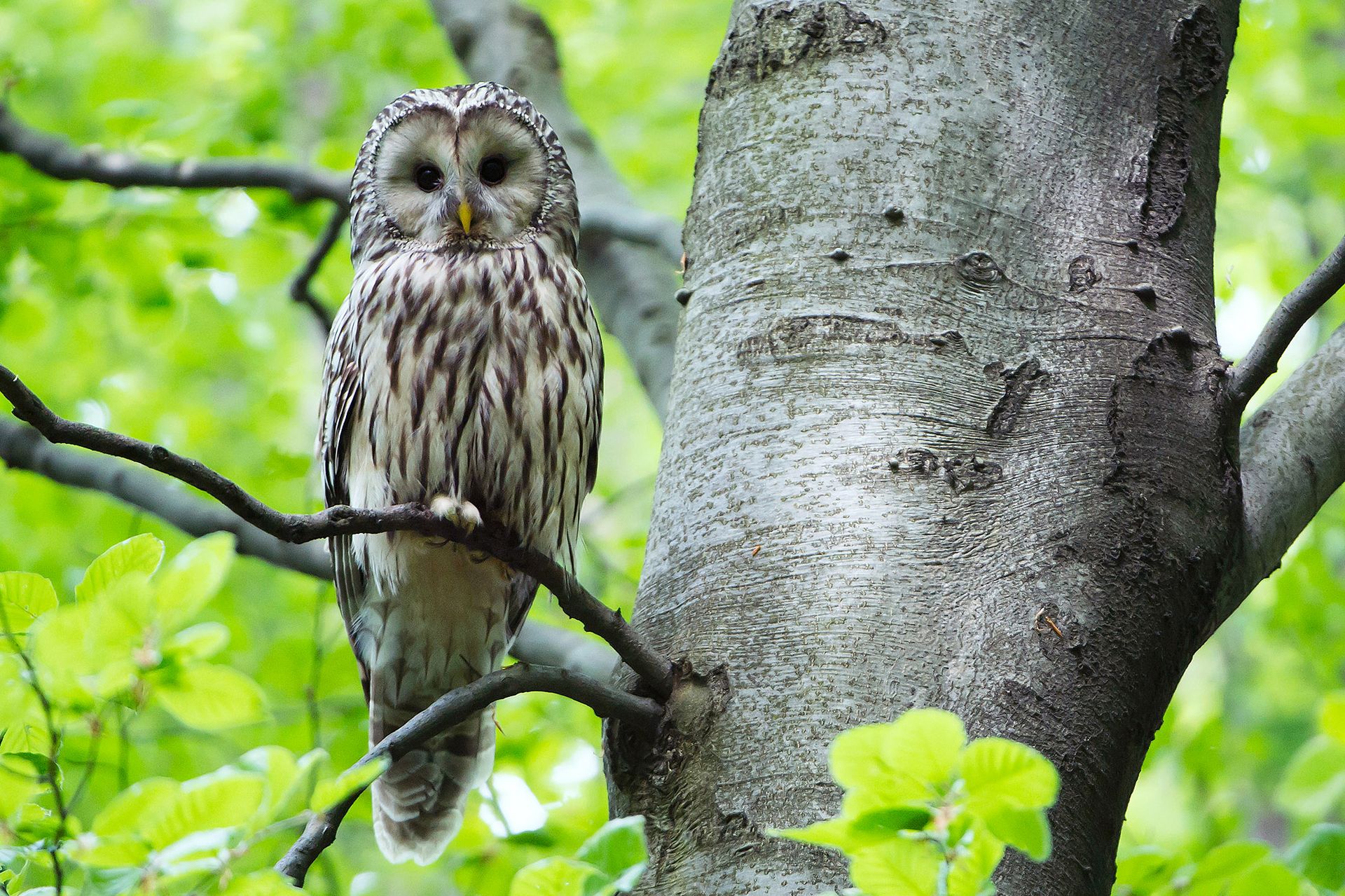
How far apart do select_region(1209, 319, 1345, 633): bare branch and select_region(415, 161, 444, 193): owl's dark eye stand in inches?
68.8

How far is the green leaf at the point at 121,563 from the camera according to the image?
3.61ft

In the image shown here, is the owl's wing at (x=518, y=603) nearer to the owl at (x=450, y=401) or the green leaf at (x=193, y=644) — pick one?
the owl at (x=450, y=401)

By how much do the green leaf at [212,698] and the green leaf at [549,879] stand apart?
0.28m

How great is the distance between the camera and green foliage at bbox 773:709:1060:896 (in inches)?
36.4

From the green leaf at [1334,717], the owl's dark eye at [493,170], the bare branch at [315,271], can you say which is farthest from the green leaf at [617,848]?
the bare branch at [315,271]

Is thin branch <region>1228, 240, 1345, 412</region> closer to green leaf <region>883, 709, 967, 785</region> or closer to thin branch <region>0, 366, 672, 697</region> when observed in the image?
thin branch <region>0, 366, 672, 697</region>

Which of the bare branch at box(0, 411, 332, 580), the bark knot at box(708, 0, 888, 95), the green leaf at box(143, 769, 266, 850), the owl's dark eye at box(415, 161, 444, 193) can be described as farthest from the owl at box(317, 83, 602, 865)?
the green leaf at box(143, 769, 266, 850)

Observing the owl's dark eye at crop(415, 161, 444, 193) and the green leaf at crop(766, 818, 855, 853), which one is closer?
the green leaf at crop(766, 818, 855, 853)

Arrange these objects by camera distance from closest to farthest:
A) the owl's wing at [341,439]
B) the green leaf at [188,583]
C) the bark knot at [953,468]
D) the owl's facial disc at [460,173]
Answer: the green leaf at [188,583]
the bark knot at [953,468]
the owl's wing at [341,439]
the owl's facial disc at [460,173]

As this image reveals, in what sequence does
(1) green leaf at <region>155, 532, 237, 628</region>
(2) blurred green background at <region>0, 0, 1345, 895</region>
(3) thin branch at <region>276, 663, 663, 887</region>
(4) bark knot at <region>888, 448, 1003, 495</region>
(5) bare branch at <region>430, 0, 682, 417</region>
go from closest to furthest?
(1) green leaf at <region>155, 532, 237, 628</region>
(3) thin branch at <region>276, 663, 663, 887</region>
(4) bark knot at <region>888, 448, 1003, 495</region>
(5) bare branch at <region>430, 0, 682, 417</region>
(2) blurred green background at <region>0, 0, 1345, 895</region>

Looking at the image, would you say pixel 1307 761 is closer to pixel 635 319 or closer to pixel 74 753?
pixel 635 319

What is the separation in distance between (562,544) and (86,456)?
1.26 m

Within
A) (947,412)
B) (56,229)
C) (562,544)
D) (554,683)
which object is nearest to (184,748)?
(56,229)

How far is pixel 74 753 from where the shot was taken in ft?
7.50
